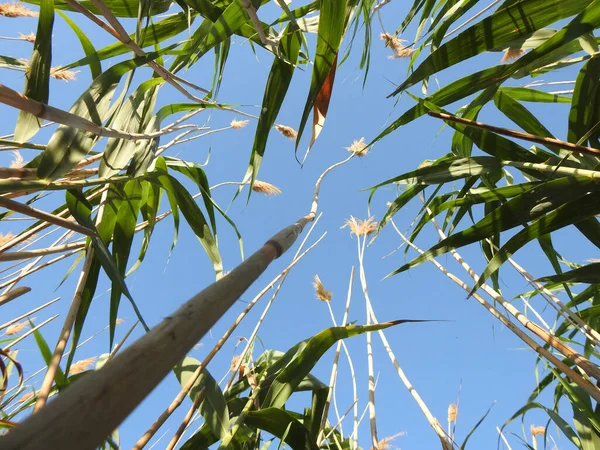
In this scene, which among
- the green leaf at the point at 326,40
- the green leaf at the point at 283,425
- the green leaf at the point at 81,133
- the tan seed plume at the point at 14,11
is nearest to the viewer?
the green leaf at the point at 81,133

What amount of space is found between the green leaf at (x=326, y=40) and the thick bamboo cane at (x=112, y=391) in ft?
1.98

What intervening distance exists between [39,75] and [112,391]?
0.66 meters

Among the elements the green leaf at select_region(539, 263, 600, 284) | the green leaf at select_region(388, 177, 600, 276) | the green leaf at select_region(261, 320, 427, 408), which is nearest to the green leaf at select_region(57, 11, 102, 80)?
the green leaf at select_region(261, 320, 427, 408)

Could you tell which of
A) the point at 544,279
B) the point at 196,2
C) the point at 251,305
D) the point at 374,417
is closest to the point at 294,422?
the point at 374,417

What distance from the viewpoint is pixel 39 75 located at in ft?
2.07

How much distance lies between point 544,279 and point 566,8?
556 millimetres

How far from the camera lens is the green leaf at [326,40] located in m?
0.72

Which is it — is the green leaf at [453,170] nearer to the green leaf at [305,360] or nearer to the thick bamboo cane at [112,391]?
the green leaf at [305,360]

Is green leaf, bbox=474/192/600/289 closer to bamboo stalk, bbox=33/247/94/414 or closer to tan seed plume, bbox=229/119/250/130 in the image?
bamboo stalk, bbox=33/247/94/414

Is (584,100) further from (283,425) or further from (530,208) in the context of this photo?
(283,425)

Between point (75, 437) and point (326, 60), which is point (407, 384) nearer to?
point (326, 60)

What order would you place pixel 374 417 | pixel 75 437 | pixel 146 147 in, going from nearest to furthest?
pixel 75 437 < pixel 146 147 < pixel 374 417

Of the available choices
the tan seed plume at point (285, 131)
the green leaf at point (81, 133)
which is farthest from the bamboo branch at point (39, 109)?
the tan seed plume at point (285, 131)

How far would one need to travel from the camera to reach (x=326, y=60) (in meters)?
0.78
